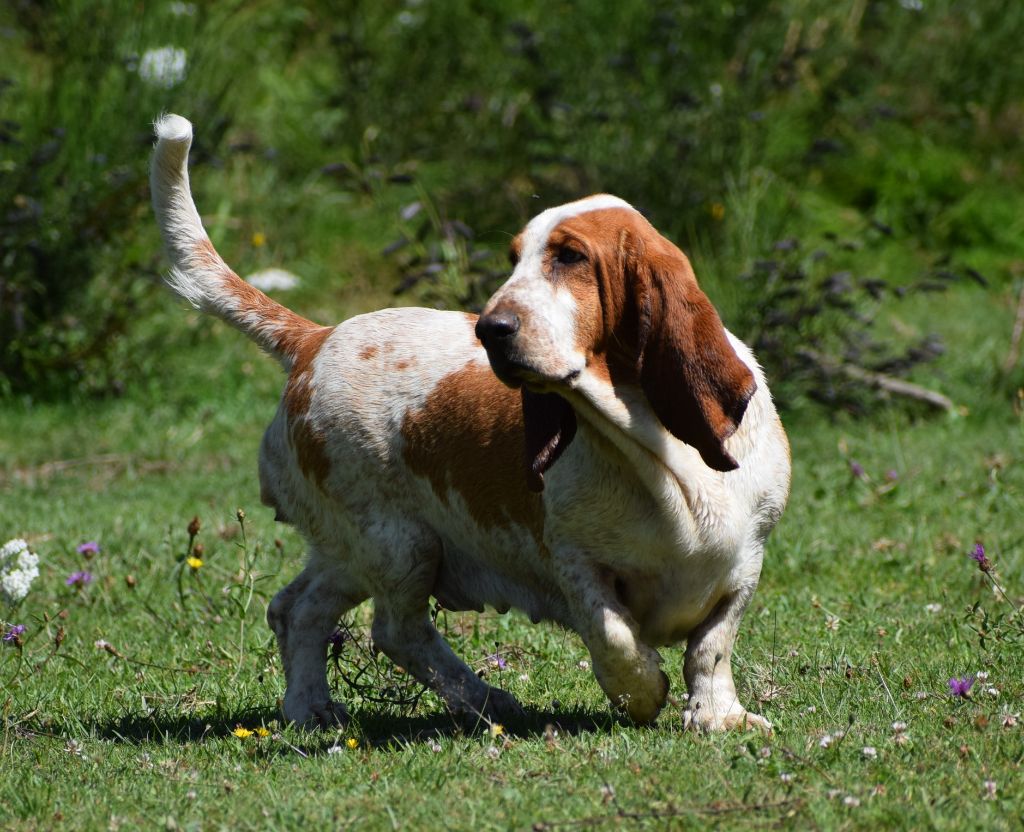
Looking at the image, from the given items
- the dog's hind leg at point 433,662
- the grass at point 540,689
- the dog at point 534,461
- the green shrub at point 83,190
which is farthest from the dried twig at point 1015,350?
the dog's hind leg at point 433,662

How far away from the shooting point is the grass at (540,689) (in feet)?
10.0

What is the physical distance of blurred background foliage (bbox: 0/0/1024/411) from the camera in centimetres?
848

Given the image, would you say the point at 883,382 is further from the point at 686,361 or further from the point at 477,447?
the point at 686,361

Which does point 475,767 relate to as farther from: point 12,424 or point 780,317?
point 12,424

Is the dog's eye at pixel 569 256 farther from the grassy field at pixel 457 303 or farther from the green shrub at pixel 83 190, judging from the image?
the green shrub at pixel 83 190

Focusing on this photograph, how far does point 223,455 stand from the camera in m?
8.37

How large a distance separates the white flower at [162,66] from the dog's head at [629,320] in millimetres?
6444

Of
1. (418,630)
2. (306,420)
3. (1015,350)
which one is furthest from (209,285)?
(1015,350)

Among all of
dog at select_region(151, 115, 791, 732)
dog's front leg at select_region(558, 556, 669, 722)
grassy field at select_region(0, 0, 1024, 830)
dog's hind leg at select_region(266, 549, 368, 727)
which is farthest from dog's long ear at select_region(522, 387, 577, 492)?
dog's hind leg at select_region(266, 549, 368, 727)

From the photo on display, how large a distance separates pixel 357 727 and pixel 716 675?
960 millimetres

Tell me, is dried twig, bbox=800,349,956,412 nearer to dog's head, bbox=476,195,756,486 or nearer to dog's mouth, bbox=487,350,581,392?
dog's head, bbox=476,195,756,486

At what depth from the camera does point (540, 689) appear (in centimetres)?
439

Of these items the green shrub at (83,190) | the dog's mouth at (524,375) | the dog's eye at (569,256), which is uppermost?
the dog's eye at (569,256)

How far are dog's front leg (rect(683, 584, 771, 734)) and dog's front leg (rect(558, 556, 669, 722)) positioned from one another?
0.29 feet
